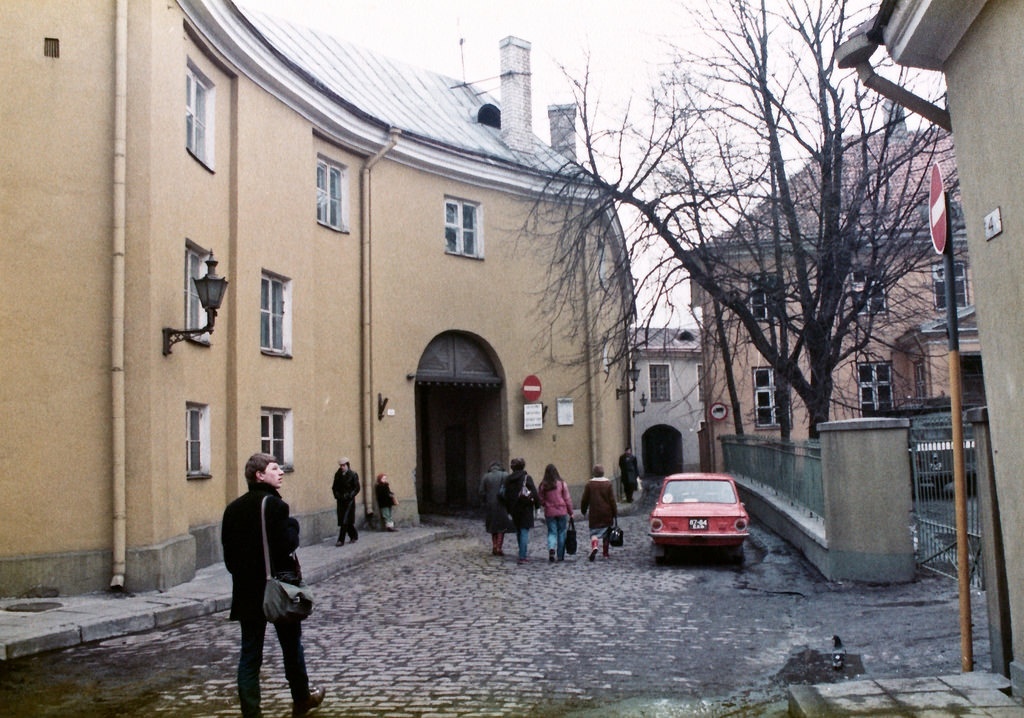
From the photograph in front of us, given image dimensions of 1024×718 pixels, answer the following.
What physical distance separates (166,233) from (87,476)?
3267mm

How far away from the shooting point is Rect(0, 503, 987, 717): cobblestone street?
6.98 metres

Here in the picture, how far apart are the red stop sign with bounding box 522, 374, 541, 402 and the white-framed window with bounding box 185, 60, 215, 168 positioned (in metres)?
11.4

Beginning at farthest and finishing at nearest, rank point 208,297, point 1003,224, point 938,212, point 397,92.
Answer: point 397,92
point 208,297
point 938,212
point 1003,224

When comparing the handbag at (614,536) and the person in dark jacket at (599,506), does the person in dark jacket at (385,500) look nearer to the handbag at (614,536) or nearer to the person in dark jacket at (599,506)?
the person in dark jacket at (599,506)

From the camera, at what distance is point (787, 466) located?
58.2 ft

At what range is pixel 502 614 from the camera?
35.1 feet

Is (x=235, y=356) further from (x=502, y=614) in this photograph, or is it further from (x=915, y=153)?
(x=915, y=153)

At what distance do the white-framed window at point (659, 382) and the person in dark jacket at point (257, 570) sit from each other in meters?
42.1

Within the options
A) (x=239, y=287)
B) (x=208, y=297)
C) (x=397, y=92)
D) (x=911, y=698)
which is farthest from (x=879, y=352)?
(x=911, y=698)

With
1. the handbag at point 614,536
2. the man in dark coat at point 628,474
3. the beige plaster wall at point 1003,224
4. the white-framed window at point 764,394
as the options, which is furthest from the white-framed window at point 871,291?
the white-framed window at point 764,394

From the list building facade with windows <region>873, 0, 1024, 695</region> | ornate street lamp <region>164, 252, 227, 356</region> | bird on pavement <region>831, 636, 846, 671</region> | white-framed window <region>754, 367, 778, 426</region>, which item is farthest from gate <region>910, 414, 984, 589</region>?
white-framed window <region>754, 367, 778, 426</region>

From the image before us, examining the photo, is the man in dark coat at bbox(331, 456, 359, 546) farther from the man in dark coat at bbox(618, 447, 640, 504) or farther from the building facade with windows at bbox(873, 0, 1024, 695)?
the building facade with windows at bbox(873, 0, 1024, 695)

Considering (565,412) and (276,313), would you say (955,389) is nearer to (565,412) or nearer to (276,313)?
(276,313)

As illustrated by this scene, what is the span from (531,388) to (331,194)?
7.49m
